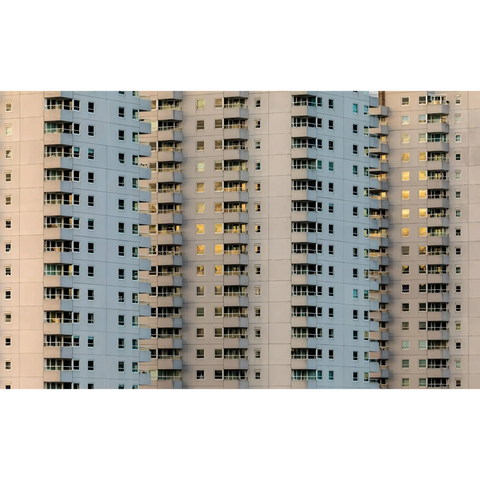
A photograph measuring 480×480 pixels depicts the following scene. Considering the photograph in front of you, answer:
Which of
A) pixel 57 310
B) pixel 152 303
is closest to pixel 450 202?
pixel 152 303

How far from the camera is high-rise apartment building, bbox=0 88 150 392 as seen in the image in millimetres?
119125

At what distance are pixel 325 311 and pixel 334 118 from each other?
16497 millimetres

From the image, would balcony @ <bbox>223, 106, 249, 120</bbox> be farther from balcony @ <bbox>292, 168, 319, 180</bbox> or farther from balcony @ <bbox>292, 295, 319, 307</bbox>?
balcony @ <bbox>292, 295, 319, 307</bbox>

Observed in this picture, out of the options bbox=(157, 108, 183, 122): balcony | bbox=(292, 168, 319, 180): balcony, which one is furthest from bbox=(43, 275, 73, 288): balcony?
bbox=(292, 168, 319, 180): balcony

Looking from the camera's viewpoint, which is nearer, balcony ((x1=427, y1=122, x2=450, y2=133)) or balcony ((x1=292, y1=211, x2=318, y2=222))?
balcony ((x1=292, y1=211, x2=318, y2=222))

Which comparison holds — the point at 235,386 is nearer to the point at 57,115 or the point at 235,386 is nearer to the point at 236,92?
the point at 236,92

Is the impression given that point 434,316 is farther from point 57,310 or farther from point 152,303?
point 57,310

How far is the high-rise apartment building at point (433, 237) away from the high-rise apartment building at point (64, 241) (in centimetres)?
3874

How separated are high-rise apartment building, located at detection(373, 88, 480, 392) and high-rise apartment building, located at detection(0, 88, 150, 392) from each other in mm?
38736

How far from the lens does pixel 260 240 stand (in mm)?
136250

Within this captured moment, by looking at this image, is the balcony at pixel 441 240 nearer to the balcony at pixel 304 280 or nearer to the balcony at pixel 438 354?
the balcony at pixel 438 354

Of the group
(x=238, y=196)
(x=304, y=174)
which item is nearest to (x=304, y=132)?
(x=304, y=174)

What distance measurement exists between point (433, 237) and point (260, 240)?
78.4 ft

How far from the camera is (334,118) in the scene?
13662cm
